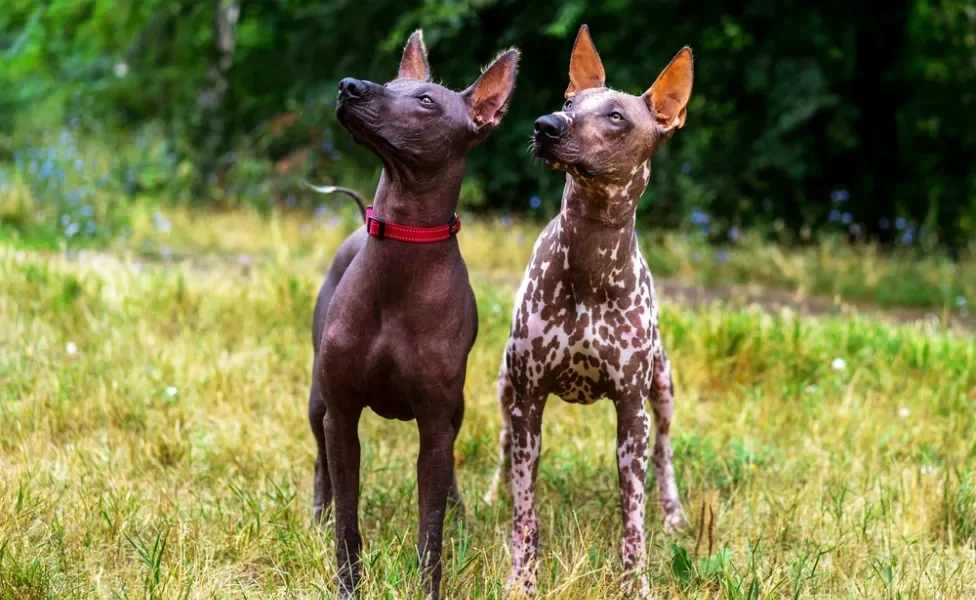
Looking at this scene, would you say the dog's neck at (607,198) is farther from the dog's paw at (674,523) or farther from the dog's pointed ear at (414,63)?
the dog's paw at (674,523)

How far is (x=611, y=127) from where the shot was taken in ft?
9.25

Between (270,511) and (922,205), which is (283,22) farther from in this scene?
(270,511)

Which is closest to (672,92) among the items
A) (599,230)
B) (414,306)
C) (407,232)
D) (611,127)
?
(611,127)

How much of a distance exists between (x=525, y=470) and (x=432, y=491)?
38cm

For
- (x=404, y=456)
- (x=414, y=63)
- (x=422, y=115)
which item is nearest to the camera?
(x=422, y=115)

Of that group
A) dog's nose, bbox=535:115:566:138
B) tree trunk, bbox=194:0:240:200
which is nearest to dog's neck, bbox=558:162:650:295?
dog's nose, bbox=535:115:566:138

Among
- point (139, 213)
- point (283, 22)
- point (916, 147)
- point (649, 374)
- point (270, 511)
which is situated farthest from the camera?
point (283, 22)

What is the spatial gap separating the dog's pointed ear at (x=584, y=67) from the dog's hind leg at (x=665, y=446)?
1.00m

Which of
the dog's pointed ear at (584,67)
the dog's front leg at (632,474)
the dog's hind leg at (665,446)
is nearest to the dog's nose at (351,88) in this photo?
the dog's pointed ear at (584,67)

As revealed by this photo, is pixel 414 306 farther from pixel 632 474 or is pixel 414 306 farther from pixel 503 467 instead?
pixel 503 467

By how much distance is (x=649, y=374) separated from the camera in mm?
3096

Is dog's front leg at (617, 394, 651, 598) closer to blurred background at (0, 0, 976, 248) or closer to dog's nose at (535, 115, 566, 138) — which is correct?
dog's nose at (535, 115, 566, 138)

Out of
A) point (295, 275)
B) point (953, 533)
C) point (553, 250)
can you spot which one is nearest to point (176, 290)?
point (295, 275)

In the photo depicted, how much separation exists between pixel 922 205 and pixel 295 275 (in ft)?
21.6
